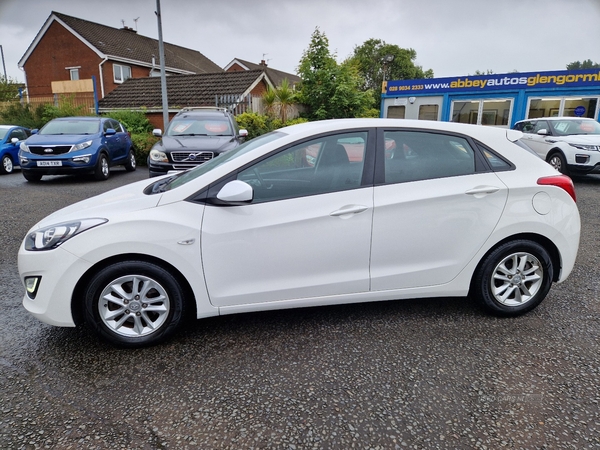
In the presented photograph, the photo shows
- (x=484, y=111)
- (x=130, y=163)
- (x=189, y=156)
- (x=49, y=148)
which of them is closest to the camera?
(x=189, y=156)

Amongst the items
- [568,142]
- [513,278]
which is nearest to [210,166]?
[513,278]

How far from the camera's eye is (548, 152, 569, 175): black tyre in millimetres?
10453

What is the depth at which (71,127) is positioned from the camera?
11.1m

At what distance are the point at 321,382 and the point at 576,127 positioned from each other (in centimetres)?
1160

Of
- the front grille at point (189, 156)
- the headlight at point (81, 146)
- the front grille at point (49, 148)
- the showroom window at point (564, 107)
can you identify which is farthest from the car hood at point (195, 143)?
the showroom window at point (564, 107)

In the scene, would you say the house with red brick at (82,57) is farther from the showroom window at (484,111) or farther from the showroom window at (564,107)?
the showroom window at (564,107)

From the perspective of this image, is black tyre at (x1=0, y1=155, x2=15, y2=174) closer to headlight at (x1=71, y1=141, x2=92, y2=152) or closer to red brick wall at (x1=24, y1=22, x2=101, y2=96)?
headlight at (x1=71, y1=141, x2=92, y2=152)

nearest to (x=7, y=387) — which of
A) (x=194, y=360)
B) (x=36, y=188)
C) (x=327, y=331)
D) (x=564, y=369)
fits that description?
(x=194, y=360)

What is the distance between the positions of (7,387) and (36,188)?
349 inches

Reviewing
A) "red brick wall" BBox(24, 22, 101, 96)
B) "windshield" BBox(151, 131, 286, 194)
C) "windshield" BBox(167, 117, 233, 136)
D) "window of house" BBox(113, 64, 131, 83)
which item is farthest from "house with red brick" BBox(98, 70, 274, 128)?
"windshield" BBox(151, 131, 286, 194)

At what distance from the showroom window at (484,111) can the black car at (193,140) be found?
10187 millimetres

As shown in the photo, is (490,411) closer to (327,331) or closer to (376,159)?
(327,331)

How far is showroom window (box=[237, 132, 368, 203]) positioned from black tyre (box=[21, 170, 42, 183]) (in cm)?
985

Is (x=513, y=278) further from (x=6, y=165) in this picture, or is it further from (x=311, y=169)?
(x=6, y=165)
